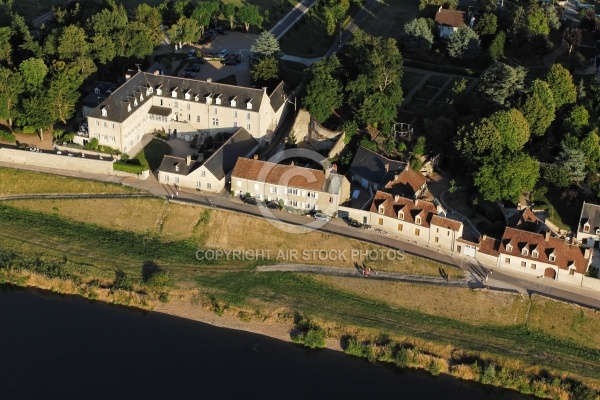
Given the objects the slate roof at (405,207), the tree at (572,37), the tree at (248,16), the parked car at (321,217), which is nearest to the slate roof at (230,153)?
the parked car at (321,217)

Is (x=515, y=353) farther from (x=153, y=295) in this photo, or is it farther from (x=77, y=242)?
(x=77, y=242)

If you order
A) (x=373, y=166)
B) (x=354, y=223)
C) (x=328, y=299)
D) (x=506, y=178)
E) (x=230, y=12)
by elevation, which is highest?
(x=230, y=12)

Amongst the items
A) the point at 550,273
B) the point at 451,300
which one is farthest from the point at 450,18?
the point at 451,300

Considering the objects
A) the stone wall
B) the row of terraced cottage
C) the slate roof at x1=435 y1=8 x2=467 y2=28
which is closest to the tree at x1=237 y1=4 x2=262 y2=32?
the slate roof at x1=435 y1=8 x2=467 y2=28

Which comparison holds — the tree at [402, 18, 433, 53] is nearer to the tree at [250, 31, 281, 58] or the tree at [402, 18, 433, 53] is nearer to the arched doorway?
the tree at [250, 31, 281, 58]

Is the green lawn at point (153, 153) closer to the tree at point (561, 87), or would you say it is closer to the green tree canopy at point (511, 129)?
the green tree canopy at point (511, 129)

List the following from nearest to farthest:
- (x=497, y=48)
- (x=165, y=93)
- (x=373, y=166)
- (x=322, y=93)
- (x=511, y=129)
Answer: (x=511, y=129) < (x=373, y=166) < (x=322, y=93) < (x=165, y=93) < (x=497, y=48)

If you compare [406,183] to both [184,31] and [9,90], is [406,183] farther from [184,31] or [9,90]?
[184,31]
